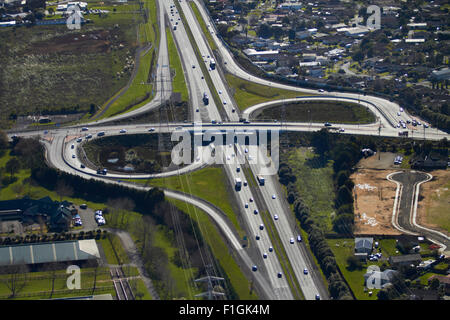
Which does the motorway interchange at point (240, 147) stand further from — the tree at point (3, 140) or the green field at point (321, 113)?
the tree at point (3, 140)

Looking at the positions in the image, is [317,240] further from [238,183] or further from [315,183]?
[238,183]

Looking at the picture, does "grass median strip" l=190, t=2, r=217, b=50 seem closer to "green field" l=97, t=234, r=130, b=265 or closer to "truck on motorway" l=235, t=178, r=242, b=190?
"truck on motorway" l=235, t=178, r=242, b=190

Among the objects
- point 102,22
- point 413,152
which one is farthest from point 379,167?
point 102,22

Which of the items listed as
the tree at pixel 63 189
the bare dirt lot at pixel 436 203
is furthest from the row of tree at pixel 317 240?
the tree at pixel 63 189

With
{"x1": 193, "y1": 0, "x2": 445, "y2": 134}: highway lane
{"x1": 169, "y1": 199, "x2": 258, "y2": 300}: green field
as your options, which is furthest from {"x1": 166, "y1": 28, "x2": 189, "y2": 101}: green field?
{"x1": 169, "y1": 199, "x2": 258, "y2": 300}: green field

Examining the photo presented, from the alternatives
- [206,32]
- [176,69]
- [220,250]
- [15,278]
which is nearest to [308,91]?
[176,69]
